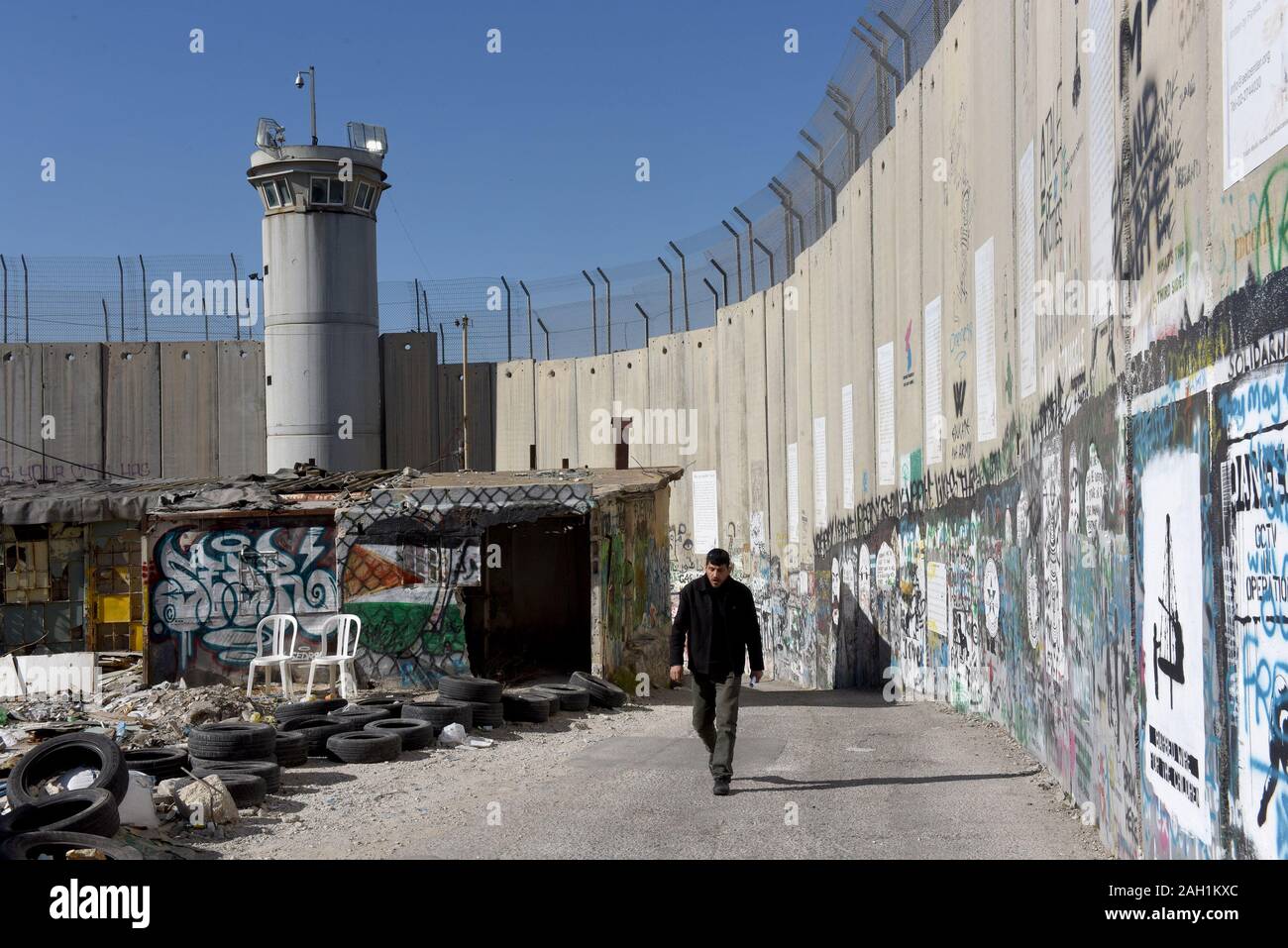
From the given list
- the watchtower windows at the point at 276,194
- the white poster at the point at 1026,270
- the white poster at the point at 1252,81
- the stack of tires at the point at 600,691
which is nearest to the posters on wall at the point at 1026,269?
the white poster at the point at 1026,270

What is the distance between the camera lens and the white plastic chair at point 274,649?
13.4 metres

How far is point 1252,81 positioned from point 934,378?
9.14 metres

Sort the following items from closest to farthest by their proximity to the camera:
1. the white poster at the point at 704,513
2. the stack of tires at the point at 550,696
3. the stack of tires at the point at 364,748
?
the stack of tires at the point at 364,748
the stack of tires at the point at 550,696
the white poster at the point at 704,513

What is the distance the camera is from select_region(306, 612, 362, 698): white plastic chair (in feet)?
43.4

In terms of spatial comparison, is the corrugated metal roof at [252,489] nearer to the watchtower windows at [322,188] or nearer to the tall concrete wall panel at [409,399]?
the tall concrete wall panel at [409,399]

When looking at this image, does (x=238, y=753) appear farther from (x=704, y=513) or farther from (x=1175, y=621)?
(x=704, y=513)

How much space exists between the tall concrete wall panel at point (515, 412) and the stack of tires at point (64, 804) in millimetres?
22956

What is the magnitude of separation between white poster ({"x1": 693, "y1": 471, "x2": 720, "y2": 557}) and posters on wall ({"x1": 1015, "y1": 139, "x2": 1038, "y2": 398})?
16196 millimetres

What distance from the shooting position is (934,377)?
13.2m

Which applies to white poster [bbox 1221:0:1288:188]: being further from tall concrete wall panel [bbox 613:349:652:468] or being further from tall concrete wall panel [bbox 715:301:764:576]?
tall concrete wall panel [bbox 613:349:652:468]

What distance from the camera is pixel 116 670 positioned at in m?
17.1

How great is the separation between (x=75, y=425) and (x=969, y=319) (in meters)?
26.4
